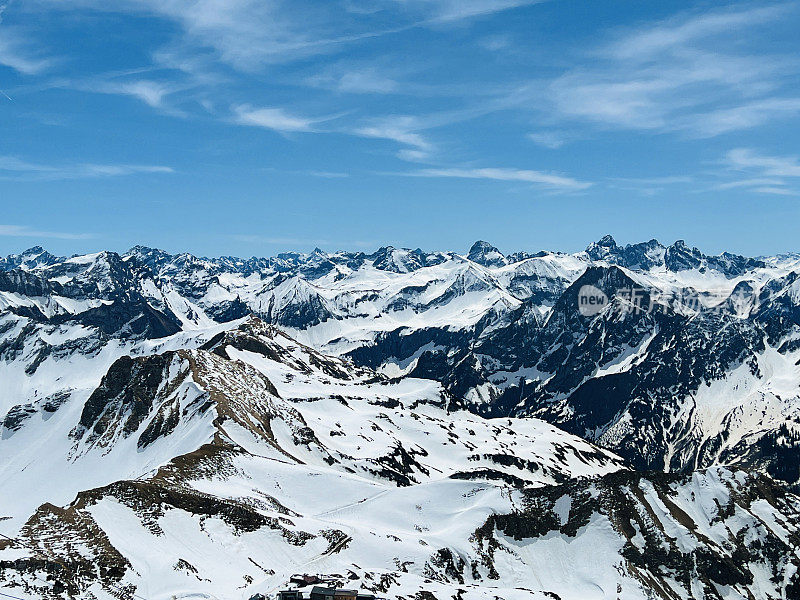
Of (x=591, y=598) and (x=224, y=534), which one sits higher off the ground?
(x=224, y=534)

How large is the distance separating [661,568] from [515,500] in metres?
36.4

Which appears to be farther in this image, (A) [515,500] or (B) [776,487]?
(B) [776,487]

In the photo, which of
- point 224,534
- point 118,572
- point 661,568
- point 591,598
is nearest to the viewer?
point 118,572

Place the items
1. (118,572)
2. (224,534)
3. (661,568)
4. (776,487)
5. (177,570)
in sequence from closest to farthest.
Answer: (118,572)
(177,570)
(224,534)
(661,568)
(776,487)

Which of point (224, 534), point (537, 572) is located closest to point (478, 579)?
point (537, 572)

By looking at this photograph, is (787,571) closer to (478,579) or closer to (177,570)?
(478,579)

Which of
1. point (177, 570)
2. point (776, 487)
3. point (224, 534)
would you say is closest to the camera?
point (177, 570)

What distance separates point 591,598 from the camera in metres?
152

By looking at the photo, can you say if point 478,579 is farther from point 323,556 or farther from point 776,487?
point 776,487

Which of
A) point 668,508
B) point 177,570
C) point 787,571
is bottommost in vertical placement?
point 787,571

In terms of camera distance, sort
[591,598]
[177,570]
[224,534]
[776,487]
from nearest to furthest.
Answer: [177,570] → [224,534] → [591,598] → [776,487]

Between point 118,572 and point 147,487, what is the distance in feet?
116

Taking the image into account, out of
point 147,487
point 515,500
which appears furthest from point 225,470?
point 515,500

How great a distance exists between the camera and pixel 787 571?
168 metres
